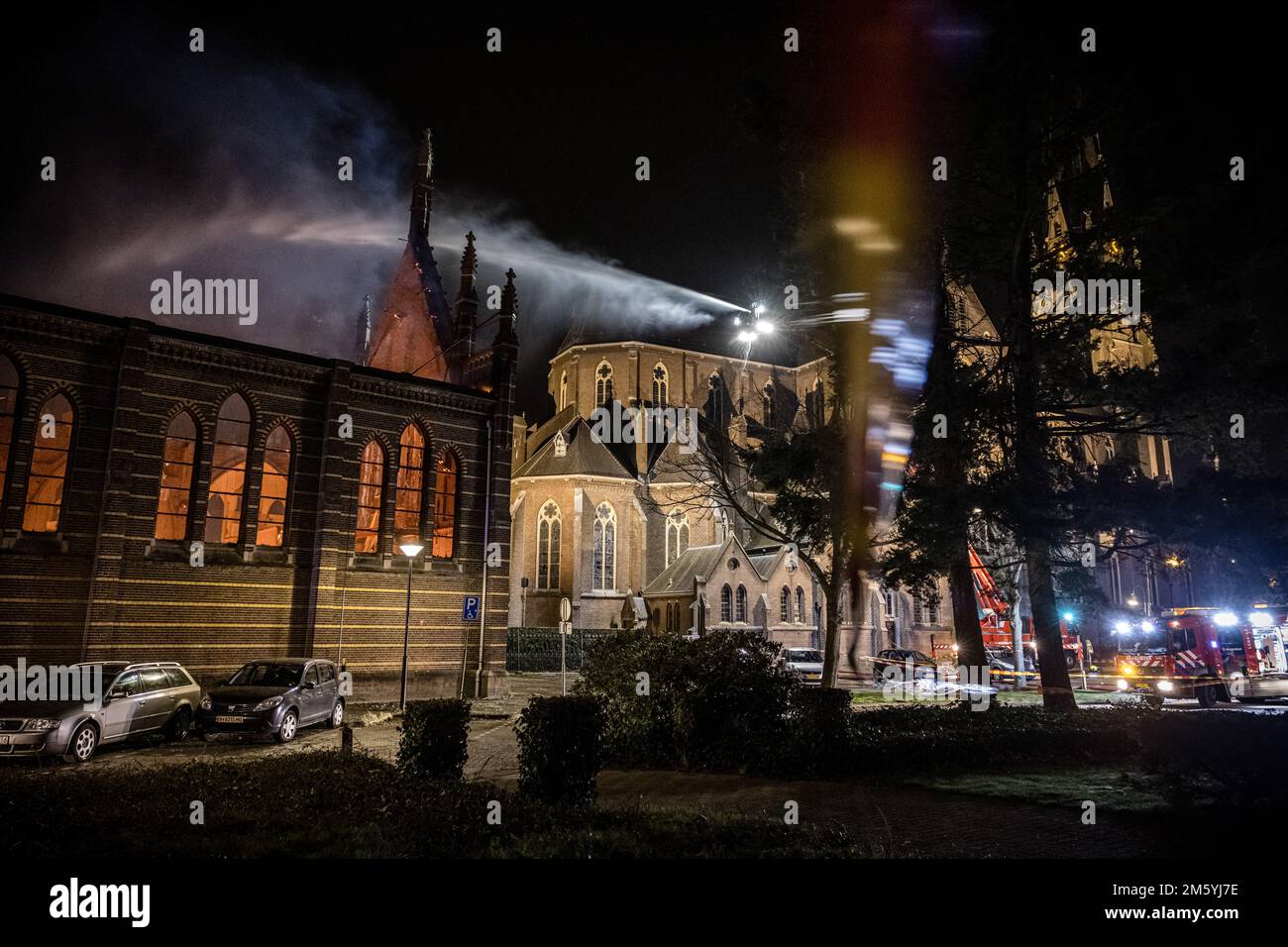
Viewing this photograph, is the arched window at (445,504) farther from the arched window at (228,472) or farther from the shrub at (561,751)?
the shrub at (561,751)

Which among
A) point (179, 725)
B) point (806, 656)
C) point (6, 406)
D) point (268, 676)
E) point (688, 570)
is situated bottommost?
point (179, 725)

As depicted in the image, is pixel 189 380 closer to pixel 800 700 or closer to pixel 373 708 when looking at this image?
pixel 373 708

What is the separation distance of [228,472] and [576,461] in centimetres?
2238

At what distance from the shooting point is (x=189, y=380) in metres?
20.0

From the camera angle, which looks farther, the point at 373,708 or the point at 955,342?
the point at 373,708

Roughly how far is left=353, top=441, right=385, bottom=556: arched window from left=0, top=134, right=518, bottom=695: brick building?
6 centimetres

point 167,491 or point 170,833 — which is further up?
point 167,491

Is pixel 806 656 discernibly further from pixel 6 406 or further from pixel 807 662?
pixel 6 406

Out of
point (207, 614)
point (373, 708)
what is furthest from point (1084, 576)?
point (207, 614)

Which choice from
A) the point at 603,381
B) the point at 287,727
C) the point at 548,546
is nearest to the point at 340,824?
the point at 287,727

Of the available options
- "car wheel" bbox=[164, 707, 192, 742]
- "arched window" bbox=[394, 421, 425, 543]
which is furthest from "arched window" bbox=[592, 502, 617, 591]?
"car wheel" bbox=[164, 707, 192, 742]

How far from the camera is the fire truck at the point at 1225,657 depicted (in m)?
22.4

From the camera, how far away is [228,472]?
22.8 m
